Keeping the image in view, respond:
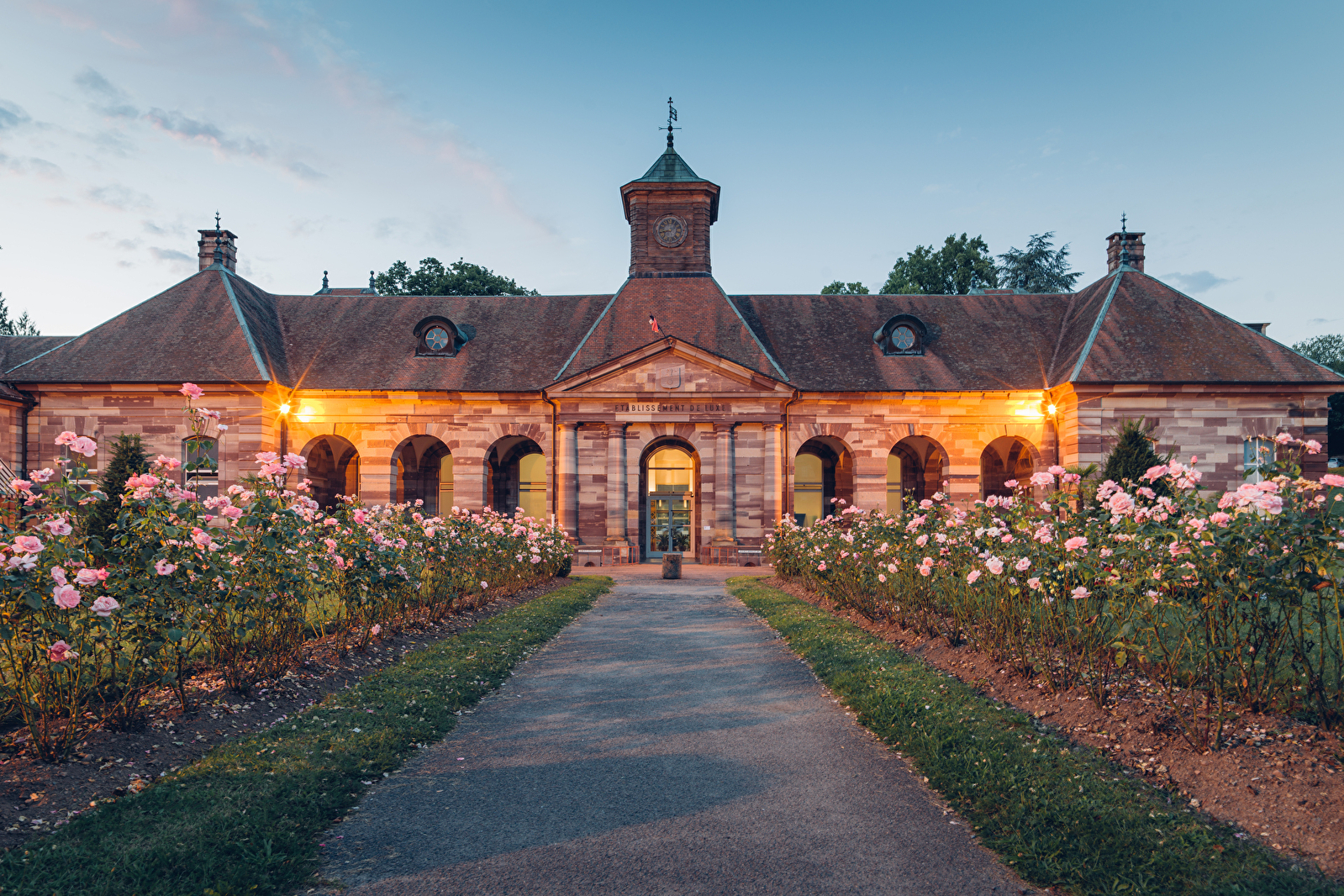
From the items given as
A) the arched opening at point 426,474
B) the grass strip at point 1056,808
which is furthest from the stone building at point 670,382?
the grass strip at point 1056,808

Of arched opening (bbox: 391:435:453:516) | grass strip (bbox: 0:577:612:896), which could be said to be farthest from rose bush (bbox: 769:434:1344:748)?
arched opening (bbox: 391:435:453:516)

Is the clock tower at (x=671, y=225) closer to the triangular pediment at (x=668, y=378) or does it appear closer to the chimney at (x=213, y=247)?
the triangular pediment at (x=668, y=378)

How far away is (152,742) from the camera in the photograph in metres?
5.36

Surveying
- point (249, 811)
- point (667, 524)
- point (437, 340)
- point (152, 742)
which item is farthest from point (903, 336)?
point (249, 811)

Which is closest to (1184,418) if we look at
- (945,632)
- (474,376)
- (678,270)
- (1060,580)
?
(678,270)

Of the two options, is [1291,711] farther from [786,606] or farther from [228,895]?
[786,606]

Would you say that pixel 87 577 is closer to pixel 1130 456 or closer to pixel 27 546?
pixel 27 546

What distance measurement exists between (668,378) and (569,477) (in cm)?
455

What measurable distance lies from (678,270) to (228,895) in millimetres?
26807

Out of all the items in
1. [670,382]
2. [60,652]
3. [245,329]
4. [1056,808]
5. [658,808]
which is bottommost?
[658,808]

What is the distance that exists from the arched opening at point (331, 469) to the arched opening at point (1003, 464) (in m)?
24.4

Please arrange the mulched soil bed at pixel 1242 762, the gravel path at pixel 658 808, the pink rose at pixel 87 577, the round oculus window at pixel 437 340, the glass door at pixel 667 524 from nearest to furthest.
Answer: the gravel path at pixel 658 808
the mulched soil bed at pixel 1242 762
the pink rose at pixel 87 577
the round oculus window at pixel 437 340
the glass door at pixel 667 524

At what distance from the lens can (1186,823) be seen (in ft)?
13.8

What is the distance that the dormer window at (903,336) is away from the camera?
2667cm
